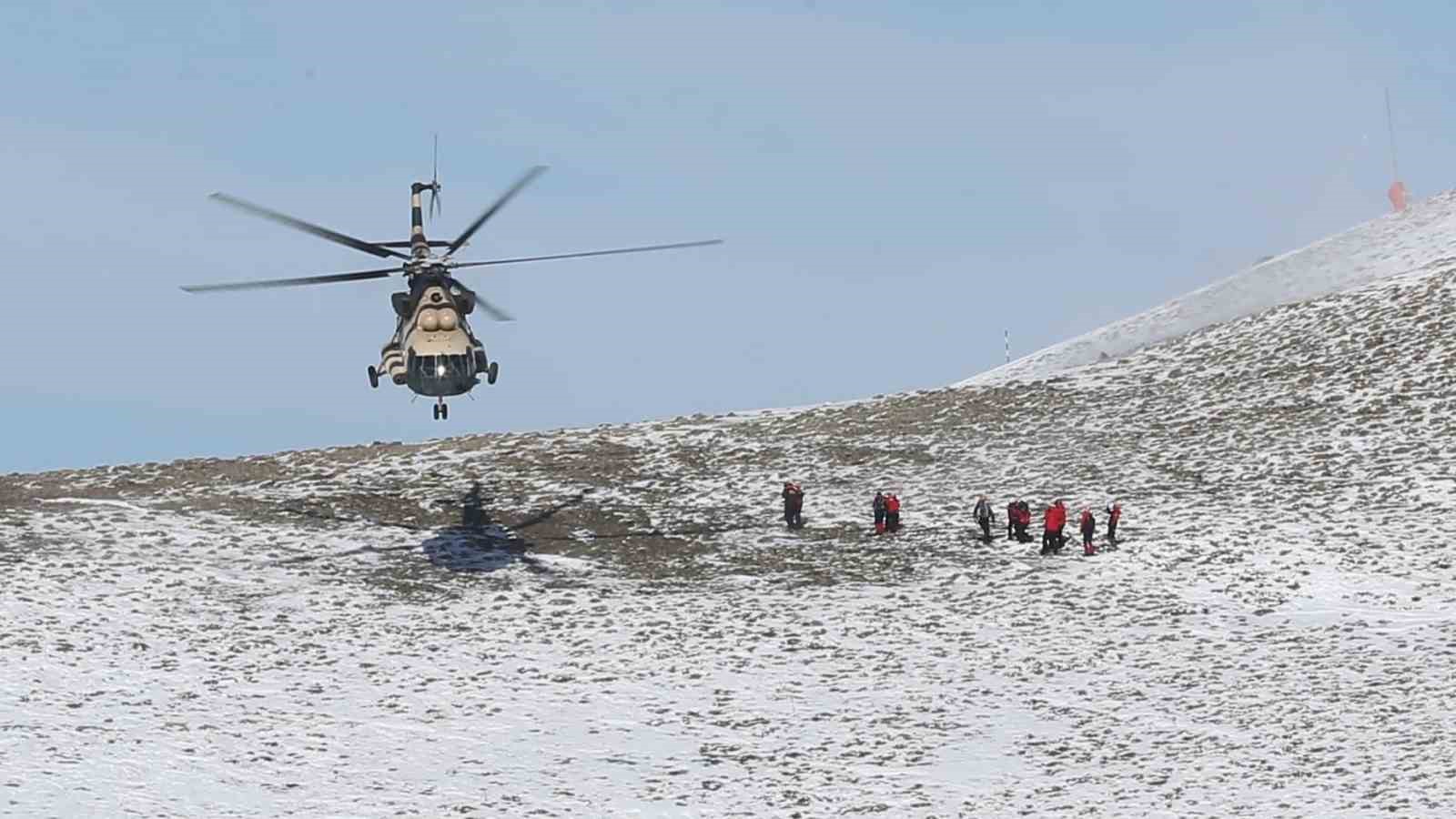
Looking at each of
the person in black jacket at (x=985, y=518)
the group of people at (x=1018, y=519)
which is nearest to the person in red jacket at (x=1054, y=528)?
the group of people at (x=1018, y=519)

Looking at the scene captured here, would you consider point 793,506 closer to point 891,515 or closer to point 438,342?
point 891,515

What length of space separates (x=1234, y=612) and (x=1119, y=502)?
764 cm

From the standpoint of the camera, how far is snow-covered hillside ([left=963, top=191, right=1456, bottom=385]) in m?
62.4

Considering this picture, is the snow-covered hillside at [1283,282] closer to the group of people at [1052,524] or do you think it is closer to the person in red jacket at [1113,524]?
the group of people at [1052,524]

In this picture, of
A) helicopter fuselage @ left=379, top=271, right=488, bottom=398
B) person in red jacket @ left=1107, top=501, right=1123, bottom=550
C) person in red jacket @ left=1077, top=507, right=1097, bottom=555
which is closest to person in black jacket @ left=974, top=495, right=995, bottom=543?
person in red jacket @ left=1077, top=507, right=1097, bottom=555

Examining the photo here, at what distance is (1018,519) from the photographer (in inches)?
1724

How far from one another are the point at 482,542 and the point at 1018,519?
10922mm

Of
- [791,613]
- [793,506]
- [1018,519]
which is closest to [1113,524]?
[1018,519]

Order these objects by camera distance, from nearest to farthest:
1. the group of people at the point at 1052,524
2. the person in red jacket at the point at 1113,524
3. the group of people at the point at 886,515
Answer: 1. the group of people at the point at 1052,524
2. the person in red jacket at the point at 1113,524
3. the group of people at the point at 886,515

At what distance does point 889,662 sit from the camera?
36.5m

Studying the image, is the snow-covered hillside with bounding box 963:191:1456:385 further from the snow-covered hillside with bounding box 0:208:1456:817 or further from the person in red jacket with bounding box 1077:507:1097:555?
the person in red jacket with bounding box 1077:507:1097:555

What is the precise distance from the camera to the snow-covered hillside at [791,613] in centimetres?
3077

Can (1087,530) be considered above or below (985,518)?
below

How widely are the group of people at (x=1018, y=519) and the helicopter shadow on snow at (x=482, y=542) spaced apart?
5.47 m
